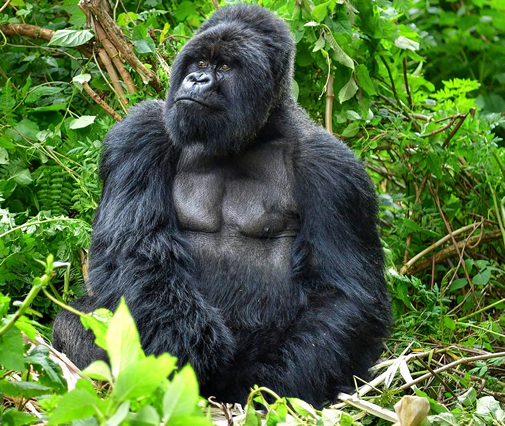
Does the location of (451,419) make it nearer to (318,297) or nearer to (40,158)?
(318,297)

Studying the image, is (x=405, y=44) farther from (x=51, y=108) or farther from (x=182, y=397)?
(x=182, y=397)

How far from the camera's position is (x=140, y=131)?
350 centimetres

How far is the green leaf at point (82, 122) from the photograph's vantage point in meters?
4.13

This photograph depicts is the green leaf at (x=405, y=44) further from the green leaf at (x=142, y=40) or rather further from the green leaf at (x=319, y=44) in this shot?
the green leaf at (x=142, y=40)

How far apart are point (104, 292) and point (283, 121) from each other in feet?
3.64

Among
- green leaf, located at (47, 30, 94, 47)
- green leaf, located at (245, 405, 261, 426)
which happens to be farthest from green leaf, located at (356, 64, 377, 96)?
green leaf, located at (245, 405, 261, 426)

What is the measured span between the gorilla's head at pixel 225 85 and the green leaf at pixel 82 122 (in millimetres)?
877

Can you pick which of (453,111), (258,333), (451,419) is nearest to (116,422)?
(451,419)

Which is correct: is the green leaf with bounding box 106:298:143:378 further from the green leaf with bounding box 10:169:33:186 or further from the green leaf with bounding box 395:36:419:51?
the green leaf with bounding box 395:36:419:51

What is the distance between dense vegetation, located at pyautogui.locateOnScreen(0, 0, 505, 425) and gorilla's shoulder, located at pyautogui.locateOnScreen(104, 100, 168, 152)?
471 millimetres

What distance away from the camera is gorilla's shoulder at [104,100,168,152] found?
347 centimetres

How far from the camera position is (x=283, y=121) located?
3576 mm

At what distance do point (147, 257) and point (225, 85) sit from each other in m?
0.79

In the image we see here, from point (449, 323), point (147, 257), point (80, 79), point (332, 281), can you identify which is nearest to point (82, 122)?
Result: point (80, 79)
